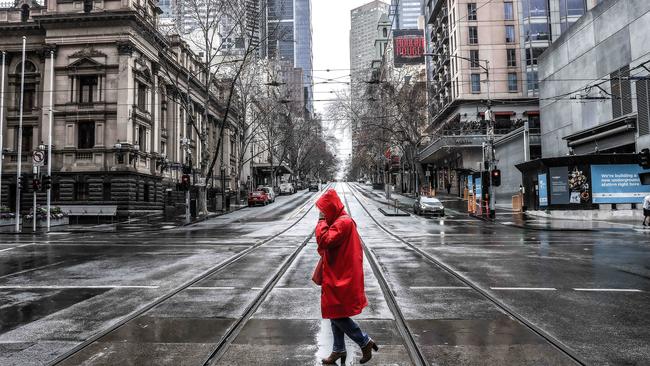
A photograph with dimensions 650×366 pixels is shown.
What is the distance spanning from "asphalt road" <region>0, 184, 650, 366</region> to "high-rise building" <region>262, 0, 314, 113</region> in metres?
16.6

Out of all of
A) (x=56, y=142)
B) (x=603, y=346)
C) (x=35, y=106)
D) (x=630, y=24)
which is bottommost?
(x=603, y=346)

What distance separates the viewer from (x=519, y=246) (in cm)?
1608

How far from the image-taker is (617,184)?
93.4ft

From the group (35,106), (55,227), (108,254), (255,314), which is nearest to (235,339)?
(255,314)

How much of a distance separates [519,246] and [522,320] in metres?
10.5

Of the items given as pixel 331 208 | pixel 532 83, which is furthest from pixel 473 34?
pixel 331 208

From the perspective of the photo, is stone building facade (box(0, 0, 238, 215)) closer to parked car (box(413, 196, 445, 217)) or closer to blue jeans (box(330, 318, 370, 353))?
parked car (box(413, 196, 445, 217))

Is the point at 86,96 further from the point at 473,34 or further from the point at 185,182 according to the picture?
the point at 473,34

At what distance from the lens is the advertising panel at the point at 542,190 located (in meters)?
30.6

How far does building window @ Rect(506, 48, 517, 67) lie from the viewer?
5903cm

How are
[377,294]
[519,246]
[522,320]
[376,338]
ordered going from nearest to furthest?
[376,338], [522,320], [377,294], [519,246]

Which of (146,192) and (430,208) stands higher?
(146,192)

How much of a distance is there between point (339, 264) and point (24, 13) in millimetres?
45645

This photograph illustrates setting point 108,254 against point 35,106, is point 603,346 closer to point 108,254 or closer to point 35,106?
point 108,254
